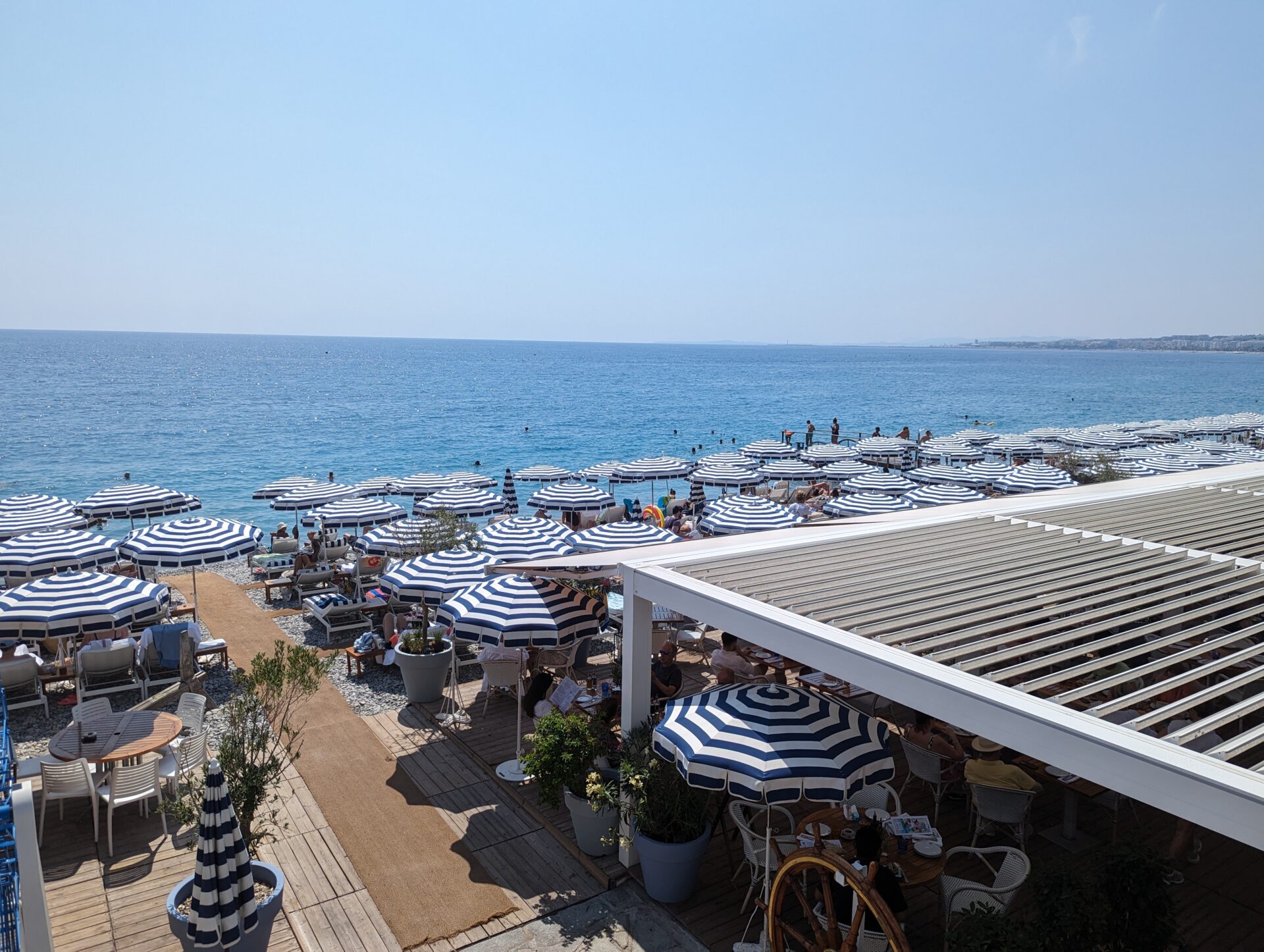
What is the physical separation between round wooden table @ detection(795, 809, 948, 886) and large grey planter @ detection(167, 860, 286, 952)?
3.58 m

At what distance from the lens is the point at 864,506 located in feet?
50.5

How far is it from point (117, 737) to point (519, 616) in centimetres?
377

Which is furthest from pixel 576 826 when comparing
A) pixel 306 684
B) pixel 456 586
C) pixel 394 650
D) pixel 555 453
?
pixel 555 453

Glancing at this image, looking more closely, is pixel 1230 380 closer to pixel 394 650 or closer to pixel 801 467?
pixel 801 467

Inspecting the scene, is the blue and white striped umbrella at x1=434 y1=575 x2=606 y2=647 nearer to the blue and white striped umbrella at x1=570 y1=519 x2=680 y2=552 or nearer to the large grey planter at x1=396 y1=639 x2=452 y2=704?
the large grey planter at x1=396 y1=639 x2=452 y2=704

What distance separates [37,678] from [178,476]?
3537 cm

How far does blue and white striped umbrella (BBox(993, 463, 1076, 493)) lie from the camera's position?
1798 cm

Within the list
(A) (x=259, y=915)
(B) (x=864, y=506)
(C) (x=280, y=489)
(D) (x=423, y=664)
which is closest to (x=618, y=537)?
(D) (x=423, y=664)

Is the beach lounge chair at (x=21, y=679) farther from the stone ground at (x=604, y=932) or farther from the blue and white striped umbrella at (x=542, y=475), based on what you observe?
the blue and white striped umbrella at (x=542, y=475)

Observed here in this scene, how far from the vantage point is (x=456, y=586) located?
31.0 feet

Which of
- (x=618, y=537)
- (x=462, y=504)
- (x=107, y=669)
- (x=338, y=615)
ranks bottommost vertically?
(x=338, y=615)

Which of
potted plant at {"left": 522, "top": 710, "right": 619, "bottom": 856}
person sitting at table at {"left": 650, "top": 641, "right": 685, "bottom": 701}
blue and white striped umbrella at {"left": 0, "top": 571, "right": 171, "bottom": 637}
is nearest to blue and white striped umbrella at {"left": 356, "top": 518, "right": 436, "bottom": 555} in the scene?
blue and white striped umbrella at {"left": 0, "top": 571, "right": 171, "bottom": 637}

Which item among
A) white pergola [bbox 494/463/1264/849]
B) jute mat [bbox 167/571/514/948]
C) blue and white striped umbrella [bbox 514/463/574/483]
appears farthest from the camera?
blue and white striped umbrella [bbox 514/463/574/483]

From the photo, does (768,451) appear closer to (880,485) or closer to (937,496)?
(880,485)
